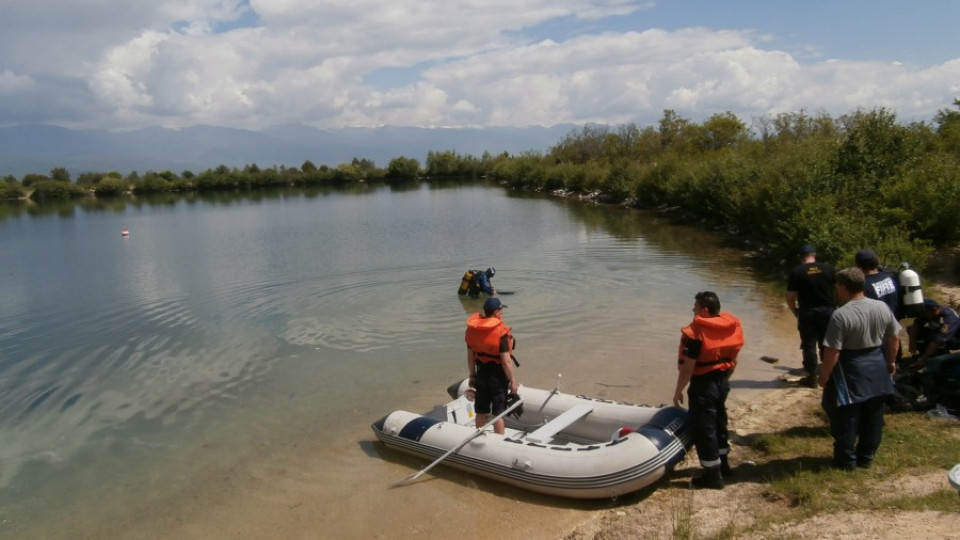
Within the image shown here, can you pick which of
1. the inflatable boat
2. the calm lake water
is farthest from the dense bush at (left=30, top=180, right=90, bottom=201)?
the inflatable boat

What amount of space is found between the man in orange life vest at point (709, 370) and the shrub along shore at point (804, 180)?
336 inches

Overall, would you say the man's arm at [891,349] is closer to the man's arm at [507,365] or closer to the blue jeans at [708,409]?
the blue jeans at [708,409]

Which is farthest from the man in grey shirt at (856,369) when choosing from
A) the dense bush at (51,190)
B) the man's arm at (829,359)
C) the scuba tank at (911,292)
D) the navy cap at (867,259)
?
the dense bush at (51,190)

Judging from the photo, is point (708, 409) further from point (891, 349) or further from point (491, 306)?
point (491, 306)

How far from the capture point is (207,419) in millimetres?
9039

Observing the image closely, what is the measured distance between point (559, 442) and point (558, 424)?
19.9 inches

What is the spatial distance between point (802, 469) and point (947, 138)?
83.1 ft

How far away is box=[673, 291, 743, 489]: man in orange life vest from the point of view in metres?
5.49

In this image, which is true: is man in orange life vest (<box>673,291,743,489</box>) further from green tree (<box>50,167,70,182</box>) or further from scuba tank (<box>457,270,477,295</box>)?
green tree (<box>50,167,70,182</box>)

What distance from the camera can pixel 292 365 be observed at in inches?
440

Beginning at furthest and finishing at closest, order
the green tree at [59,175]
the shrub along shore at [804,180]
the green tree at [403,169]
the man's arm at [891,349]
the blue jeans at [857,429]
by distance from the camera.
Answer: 1. the green tree at [403,169]
2. the green tree at [59,175]
3. the shrub along shore at [804,180]
4. the man's arm at [891,349]
5. the blue jeans at [857,429]

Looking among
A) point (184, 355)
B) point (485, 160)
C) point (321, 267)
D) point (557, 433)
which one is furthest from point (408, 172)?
point (557, 433)

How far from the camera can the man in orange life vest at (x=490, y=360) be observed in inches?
261

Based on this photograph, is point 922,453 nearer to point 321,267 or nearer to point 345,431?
point 345,431
